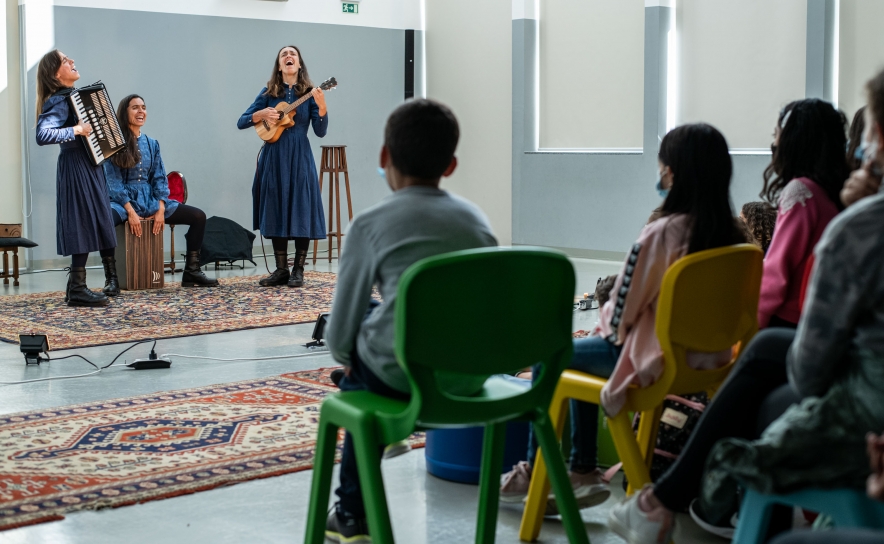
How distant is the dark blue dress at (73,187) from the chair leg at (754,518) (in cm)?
561

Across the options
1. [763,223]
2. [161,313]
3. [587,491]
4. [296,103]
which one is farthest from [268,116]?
[587,491]

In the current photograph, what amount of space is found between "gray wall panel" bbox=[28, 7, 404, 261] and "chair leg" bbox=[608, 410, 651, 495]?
7.40 meters

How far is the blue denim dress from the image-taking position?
7375mm

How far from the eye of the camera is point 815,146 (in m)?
2.79

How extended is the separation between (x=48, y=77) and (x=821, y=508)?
5.96 meters

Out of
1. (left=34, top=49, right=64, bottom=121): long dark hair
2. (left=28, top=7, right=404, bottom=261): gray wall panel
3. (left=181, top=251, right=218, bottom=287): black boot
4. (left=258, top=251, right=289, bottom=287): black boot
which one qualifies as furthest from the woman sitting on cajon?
(left=28, top=7, right=404, bottom=261): gray wall panel

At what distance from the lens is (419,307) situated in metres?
1.82

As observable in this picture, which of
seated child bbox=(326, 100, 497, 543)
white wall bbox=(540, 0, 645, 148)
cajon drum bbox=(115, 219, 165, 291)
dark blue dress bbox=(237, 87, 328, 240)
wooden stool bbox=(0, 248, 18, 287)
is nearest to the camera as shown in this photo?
seated child bbox=(326, 100, 497, 543)

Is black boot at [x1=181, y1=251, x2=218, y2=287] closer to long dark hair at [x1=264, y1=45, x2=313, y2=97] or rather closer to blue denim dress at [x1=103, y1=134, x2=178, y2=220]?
blue denim dress at [x1=103, y1=134, x2=178, y2=220]

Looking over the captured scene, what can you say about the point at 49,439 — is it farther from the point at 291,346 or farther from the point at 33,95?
the point at 33,95

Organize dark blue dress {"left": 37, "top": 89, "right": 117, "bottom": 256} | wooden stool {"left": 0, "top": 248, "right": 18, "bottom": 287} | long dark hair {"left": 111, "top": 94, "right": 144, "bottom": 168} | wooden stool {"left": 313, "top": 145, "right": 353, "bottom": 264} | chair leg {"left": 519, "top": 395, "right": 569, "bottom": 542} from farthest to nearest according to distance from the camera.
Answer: wooden stool {"left": 313, "top": 145, "right": 353, "bottom": 264}
wooden stool {"left": 0, "top": 248, "right": 18, "bottom": 287}
long dark hair {"left": 111, "top": 94, "right": 144, "bottom": 168}
dark blue dress {"left": 37, "top": 89, "right": 117, "bottom": 256}
chair leg {"left": 519, "top": 395, "right": 569, "bottom": 542}

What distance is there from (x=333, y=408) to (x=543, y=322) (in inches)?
17.5

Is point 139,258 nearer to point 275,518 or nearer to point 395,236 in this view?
point 275,518

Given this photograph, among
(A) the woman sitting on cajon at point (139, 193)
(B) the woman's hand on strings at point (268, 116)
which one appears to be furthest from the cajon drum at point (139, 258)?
(B) the woman's hand on strings at point (268, 116)
